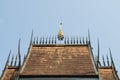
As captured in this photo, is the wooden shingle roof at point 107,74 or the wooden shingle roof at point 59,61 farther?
the wooden shingle roof at point 107,74

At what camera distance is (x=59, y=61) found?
1908 cm

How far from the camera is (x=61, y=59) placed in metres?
19.4

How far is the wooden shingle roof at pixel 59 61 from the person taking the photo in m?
17.7

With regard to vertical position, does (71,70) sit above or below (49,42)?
below

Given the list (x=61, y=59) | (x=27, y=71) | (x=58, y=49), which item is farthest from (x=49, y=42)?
(x=27, y=71)

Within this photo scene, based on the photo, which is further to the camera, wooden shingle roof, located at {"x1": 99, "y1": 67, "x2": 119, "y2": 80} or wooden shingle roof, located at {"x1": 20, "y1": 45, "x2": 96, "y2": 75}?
wooden shingle roof, located at {"x1": 99, "y1": 67, "x2": 119, "y2": 80}

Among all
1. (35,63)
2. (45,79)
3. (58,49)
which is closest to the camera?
(45,79)

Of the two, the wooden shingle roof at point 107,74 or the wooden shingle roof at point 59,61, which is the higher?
the wooden shingle roof at point 59,61

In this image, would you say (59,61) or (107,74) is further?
(59,61)

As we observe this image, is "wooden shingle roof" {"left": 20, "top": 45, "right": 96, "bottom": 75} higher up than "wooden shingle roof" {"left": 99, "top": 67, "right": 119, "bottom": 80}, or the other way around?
"wooden shingle roof" {"left": 20, "top": 45, "right": 96, "bottom": 75}

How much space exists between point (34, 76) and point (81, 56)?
13.3 ft

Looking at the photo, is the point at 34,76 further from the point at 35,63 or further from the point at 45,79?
the point at 35,63

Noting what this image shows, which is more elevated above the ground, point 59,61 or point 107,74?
point 59,61

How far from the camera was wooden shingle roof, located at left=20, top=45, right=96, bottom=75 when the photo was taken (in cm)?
1766
